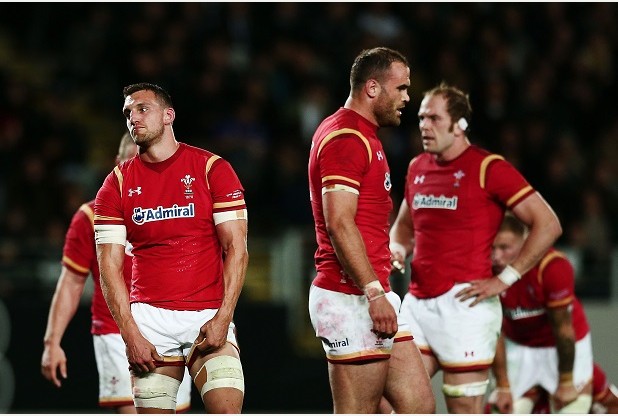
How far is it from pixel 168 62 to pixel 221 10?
1.37 meters

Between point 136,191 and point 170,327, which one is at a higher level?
point 136,191

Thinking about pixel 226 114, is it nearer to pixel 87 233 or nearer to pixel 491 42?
pixel 491 42

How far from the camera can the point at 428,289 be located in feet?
23.1

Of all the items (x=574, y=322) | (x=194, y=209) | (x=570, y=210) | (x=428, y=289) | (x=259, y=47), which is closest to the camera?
(x=194, y=209)

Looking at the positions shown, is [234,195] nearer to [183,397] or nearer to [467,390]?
[183,397]

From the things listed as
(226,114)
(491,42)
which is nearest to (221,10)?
(226,114)

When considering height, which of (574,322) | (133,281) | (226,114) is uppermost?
(226,114)

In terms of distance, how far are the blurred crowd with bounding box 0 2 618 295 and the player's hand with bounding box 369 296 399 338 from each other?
5.45 meters

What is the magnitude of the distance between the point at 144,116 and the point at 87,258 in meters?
1.64

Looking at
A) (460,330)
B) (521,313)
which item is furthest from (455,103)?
(521,313)

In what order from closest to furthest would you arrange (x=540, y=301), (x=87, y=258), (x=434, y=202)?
→ (x=434, y=202)
(x=87, y=258)
(x=540, y=301)

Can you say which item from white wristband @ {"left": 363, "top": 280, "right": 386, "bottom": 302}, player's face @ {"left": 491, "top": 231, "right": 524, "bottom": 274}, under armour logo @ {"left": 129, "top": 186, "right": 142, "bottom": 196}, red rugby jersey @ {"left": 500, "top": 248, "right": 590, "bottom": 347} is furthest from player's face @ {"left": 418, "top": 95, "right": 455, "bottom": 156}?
under armour logo @ {"left": 129, "top": 186, "right": 142, "bottom": 196}

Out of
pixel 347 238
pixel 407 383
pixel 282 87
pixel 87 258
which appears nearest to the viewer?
pixel 347 238

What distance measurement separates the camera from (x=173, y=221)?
19.3 feet
